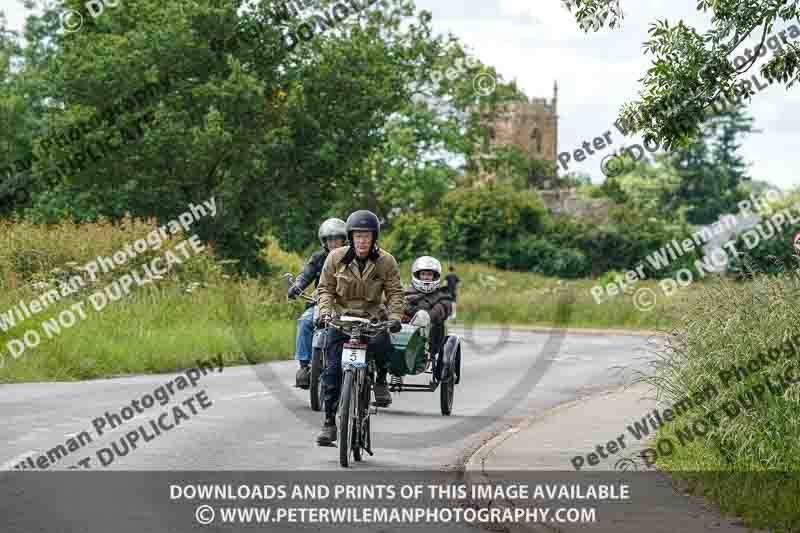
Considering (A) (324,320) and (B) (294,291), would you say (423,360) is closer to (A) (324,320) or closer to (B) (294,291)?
(B) (294,291)

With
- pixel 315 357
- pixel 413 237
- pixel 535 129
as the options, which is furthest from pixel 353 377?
pixel 535 129

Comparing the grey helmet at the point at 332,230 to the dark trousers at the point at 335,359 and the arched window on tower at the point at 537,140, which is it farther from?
the arched window on tower at the point at 537,140

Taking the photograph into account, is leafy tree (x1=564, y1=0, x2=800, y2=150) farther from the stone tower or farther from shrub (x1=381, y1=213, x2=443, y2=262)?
the stone tower

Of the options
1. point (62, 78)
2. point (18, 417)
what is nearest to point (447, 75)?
point (62, 78)

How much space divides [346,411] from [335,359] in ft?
1.82

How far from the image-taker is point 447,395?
15.8 metres

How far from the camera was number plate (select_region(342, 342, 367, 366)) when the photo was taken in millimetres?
11156

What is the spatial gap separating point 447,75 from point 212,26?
3315 centimetres

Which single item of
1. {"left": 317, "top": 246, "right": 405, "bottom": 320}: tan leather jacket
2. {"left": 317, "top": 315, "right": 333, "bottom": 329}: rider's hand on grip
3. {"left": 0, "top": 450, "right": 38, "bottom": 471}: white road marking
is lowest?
{"left": 0, "top": 450, "right": 38, "bottom": 471}: white road marking

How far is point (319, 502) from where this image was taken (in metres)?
9.65

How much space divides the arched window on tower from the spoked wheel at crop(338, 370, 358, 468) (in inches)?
4720
